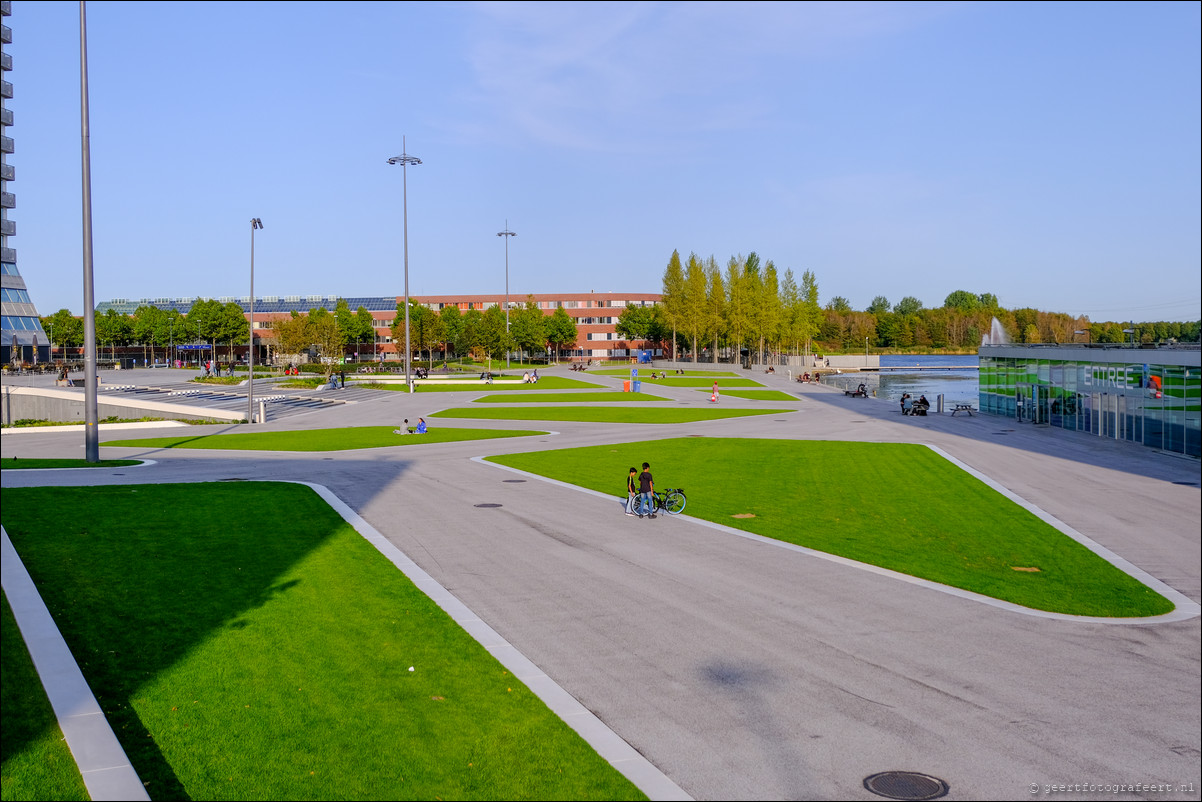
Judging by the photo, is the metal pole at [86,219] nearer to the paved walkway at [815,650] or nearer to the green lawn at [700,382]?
the paved walkway at [815,650]

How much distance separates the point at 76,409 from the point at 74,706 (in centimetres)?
4591

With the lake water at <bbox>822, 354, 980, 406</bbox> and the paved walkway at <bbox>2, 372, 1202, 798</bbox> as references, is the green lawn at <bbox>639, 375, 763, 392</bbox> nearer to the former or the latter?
the lake water at <bbox>822, 354, 980, 406</bbox>

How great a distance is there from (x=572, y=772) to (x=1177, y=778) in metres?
5.18

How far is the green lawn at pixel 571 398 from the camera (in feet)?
215

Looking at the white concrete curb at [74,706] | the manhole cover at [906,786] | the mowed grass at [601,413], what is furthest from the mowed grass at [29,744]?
the mowed grass at [601,413]

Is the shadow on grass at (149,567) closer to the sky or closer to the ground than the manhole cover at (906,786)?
closer to the sky

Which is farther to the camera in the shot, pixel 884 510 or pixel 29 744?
pixel 884 510

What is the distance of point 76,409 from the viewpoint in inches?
1908

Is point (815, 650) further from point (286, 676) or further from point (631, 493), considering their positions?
point (631, 493)

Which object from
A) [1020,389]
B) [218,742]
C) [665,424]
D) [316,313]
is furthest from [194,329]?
[218,742]

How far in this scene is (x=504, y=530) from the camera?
19734 millimetres

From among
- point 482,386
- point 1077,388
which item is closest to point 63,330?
point 482,386

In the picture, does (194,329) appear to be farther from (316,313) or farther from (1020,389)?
(1020,389)

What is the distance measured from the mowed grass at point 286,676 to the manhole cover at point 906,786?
217 centimetres
